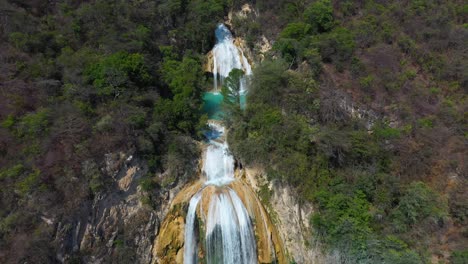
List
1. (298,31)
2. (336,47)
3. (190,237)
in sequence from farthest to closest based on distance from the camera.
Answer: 1. (298,31)
2. (336,47)
3. (190,237)

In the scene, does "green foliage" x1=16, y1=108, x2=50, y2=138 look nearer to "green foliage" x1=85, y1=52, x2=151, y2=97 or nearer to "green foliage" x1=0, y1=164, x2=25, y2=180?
"green foliage" x1=0, y1=164, x2=25, y2=180

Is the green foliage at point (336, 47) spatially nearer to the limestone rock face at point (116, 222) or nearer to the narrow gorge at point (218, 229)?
the narrow gorge at point (218, 229)

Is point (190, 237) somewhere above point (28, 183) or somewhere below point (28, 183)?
below

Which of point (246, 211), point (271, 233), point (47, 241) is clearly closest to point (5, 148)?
point (47, 241)

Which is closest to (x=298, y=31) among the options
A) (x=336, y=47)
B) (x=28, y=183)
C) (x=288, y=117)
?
(x=336, y=47)

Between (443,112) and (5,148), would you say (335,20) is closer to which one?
(443,112)

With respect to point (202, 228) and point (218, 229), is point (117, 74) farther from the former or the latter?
point (218, 229)

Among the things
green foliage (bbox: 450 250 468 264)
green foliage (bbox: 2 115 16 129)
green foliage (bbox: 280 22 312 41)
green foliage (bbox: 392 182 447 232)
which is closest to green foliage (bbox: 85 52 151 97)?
green foliage (bbox: 2 115 16 129)
